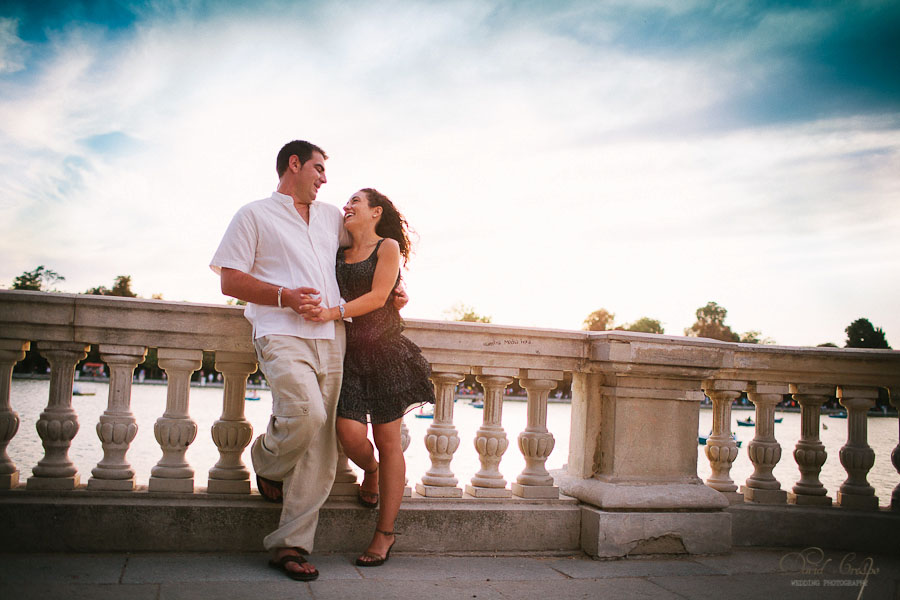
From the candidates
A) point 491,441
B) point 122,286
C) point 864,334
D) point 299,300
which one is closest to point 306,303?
point 299,300

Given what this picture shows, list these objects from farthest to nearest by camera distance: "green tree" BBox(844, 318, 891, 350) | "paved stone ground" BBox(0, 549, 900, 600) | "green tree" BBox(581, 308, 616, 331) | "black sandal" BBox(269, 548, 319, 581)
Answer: "green tree" BBox(581, 308, 616, 331), "green tree" BBox(844, 318, 891, 350), "black sandal" BBox(269, 548, 319, 581), "paved stone ground" BBox(0, 549, 900, 600)

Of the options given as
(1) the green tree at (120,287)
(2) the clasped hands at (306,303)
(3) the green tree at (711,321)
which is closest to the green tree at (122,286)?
(1) the green tree at (120,287)

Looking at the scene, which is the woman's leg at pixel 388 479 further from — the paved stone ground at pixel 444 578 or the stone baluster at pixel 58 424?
the stone baluster at pixel 58 424

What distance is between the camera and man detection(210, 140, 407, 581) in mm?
3461

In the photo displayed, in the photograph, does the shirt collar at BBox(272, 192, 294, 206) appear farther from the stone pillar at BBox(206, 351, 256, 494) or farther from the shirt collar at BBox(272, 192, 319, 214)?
the stone pillar at BBox(206, 351, 256, 494)

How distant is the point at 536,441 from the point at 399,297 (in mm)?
1288

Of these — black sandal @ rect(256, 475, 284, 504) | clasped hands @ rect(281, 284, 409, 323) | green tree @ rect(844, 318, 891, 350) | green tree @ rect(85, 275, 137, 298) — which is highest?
green tree @ rect(85, 275, 137, 298)

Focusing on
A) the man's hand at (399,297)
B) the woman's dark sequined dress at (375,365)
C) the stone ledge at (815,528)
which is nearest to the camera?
the woman's dark sequined dress at (375,365)

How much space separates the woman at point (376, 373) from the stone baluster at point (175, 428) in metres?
0.89

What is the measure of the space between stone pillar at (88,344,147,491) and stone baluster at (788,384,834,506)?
4309 mm

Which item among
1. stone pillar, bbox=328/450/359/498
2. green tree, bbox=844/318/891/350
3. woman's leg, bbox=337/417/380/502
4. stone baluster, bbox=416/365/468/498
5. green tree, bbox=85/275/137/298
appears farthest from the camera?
green tree, bbox=85/275/137/298

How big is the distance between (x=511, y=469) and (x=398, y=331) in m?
12.5

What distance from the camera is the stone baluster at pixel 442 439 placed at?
13.8 feet

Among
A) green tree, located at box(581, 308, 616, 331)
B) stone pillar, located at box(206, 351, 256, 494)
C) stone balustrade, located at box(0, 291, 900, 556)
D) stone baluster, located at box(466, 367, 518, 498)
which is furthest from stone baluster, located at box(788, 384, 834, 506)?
green tree, located at box(581, 308, 616, 331)
